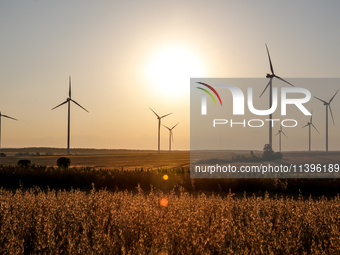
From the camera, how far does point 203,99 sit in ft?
88.0

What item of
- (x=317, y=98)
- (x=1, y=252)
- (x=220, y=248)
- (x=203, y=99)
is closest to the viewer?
(x=220, y=248)

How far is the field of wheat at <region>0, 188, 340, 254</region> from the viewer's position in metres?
5.32

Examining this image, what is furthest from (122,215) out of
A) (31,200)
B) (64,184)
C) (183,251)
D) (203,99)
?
(203,99)

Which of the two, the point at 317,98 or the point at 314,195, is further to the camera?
the point at 317,98

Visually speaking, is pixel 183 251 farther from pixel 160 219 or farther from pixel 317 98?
pixel 317 98

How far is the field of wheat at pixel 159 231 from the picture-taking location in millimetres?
5320

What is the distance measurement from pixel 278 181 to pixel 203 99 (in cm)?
876

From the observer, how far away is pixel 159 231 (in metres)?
6.42

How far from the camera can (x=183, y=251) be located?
526 cm

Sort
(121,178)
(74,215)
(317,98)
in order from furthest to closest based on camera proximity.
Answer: (317,98), (121,178), (74,215)

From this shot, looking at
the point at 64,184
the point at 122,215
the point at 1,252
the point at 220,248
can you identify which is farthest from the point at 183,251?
the point at 64,184

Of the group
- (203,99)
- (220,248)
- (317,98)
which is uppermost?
(317,98)

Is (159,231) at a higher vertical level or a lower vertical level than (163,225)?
lower

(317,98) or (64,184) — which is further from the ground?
(317,98)
